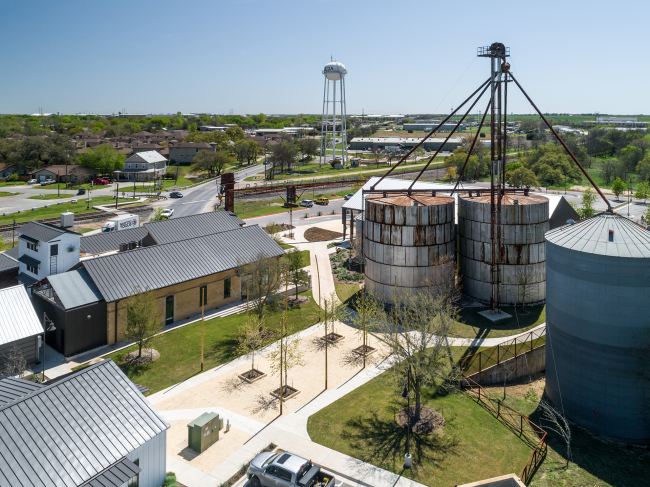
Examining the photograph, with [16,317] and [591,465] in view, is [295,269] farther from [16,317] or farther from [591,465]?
[591,465]

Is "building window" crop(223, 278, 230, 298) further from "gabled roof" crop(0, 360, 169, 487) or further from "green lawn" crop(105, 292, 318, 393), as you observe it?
"gabled roof" crop(0, 360, 169, 487)

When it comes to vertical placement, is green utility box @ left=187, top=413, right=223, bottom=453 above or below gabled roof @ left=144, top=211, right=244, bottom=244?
below

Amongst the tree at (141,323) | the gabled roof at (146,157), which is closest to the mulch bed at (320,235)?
the tree at (141,323)

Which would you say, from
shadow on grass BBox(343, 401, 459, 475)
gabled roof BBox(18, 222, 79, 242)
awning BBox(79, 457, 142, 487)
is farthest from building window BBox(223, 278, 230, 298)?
awning BBox(79, 457, 142, 487)

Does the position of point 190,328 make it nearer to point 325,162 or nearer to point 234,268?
point 234,268

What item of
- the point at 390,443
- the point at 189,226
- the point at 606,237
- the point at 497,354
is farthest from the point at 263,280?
→ the point at 606,237

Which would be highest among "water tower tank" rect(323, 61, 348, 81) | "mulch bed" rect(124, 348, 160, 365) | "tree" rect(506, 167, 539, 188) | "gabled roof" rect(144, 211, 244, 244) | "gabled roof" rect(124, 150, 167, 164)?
"water tower tank" rect(323, 61, 348, 81)

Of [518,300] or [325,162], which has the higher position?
[325,162]

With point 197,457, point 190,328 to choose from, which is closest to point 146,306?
point 190,328
